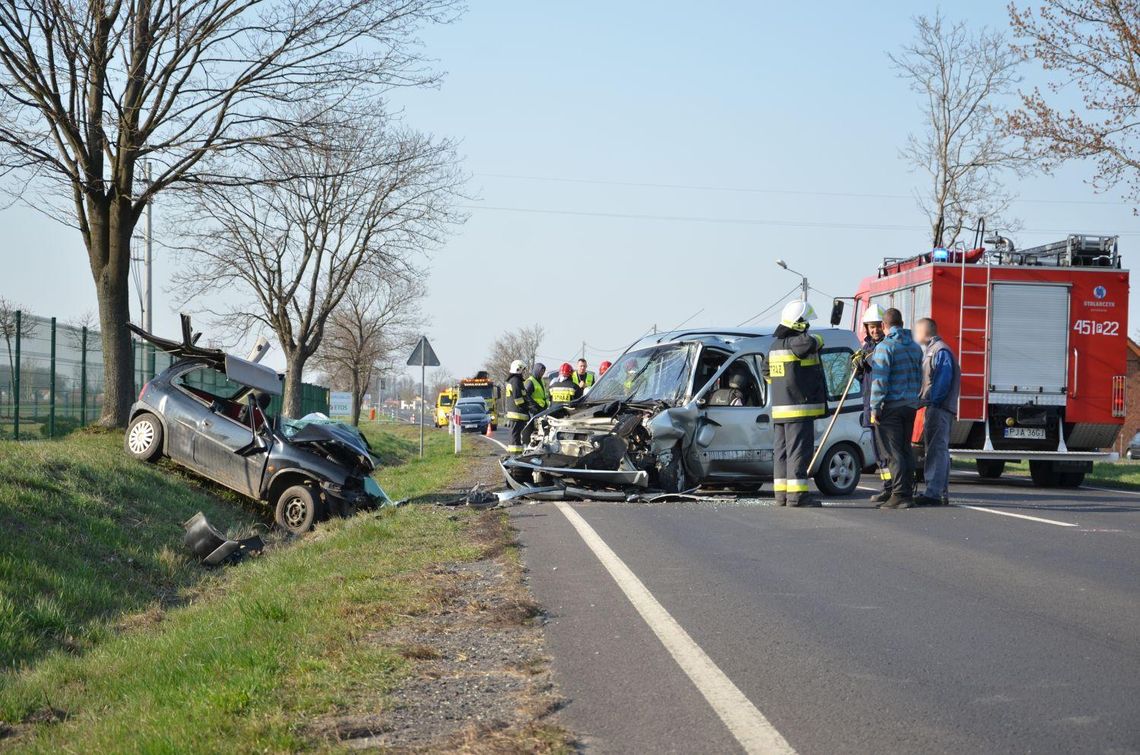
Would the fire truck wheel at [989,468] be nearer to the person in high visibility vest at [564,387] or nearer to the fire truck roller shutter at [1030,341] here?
the fire truck roller shutter at [1030,341]

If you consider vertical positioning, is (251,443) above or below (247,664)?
above

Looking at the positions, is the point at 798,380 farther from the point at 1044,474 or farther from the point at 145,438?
the point at 145,438

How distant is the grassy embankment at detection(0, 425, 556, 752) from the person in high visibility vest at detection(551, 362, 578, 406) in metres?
4.77

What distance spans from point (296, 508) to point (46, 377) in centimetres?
877

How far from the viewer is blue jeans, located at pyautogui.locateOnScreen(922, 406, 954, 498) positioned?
1230 centimetres

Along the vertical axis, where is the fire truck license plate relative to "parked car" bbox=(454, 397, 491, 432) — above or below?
above

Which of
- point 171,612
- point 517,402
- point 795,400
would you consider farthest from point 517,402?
point 171,612

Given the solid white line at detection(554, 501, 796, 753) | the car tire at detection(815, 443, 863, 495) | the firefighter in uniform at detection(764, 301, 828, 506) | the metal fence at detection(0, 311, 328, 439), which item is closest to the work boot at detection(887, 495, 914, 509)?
the firefighter in uniform at detection(764, 301, 828, 506)

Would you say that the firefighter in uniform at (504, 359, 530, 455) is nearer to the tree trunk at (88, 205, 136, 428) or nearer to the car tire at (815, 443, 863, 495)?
the car tire at (815, 443, 863, 495)

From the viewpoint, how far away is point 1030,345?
16.9 metres

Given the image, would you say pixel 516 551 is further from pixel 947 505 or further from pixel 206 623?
pixel 947 505

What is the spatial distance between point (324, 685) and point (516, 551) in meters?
3.91

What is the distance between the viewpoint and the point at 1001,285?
668 inches

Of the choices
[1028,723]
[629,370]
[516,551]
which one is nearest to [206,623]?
[516,551]
